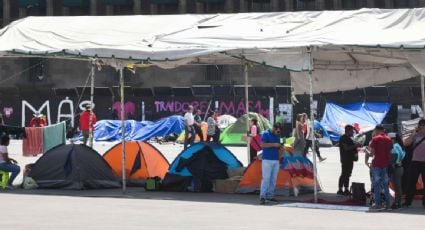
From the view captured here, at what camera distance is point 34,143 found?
28.5 meters

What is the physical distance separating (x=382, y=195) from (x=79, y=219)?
5.69m

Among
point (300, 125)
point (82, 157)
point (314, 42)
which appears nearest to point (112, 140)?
point (300, 125)

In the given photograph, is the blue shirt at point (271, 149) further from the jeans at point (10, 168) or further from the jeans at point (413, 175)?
the jeans at point (10, 168)

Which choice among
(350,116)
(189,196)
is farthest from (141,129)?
(189,196)

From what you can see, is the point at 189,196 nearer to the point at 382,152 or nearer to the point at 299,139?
the point at 382,152

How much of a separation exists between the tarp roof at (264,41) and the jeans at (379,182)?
2.17m

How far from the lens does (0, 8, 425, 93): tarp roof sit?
15.2 m

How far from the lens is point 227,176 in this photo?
59.4ft

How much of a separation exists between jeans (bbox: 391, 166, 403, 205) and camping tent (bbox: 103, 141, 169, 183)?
6.33 metres

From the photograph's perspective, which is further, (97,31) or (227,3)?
(227,3)

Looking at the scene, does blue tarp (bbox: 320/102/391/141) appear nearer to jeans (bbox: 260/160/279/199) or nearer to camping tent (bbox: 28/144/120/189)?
camping tent (bbox: 28/144/120/189)

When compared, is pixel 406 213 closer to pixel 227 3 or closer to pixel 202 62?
pixel 202 62

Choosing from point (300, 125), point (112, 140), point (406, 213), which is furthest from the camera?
point (112, 140)

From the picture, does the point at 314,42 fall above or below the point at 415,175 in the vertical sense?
above
